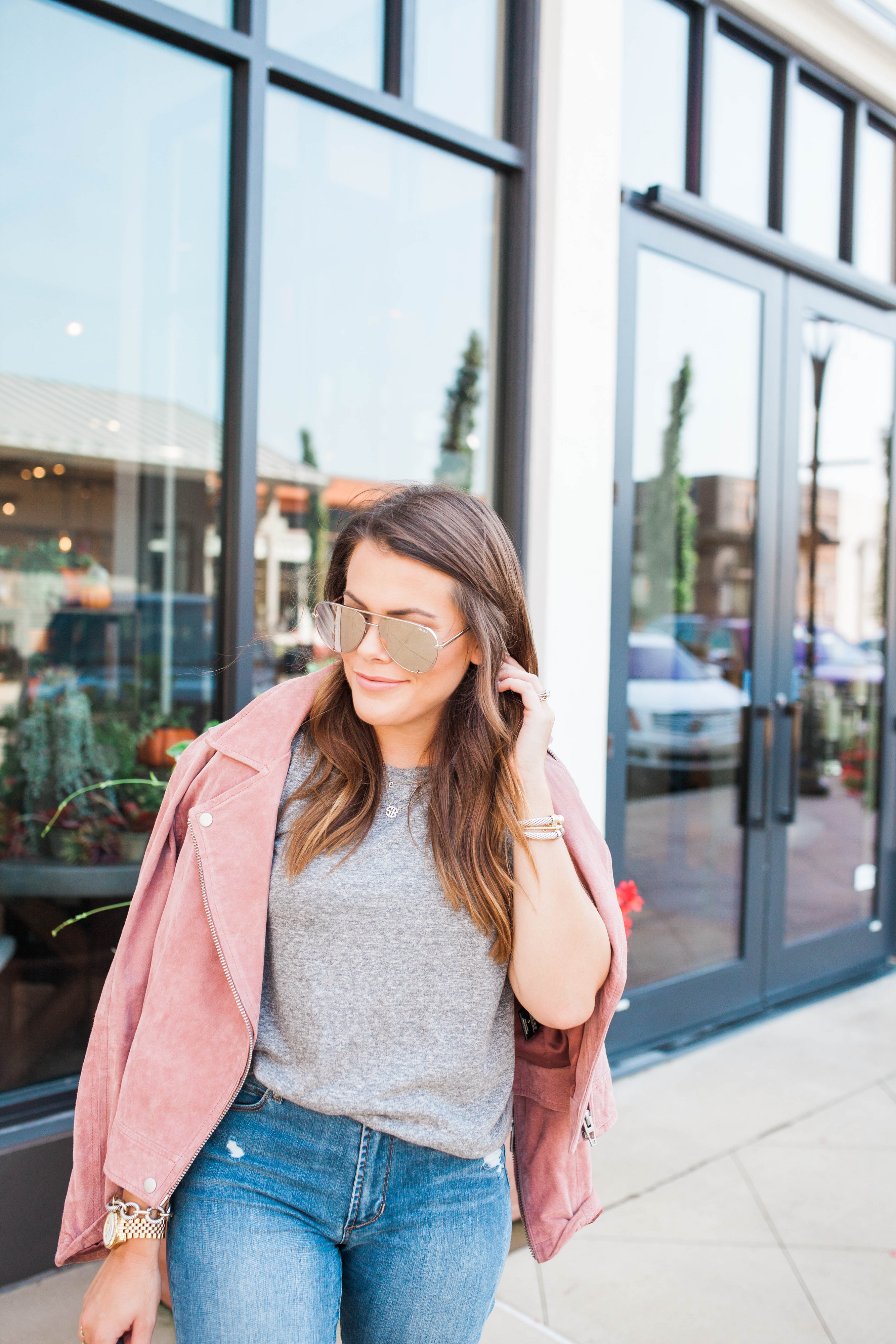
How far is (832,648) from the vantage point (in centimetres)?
428

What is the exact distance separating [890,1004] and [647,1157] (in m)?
1.73

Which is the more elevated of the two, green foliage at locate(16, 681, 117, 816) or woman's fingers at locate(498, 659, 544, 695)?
woman's fingers at locate(498, 659, 544, 695)

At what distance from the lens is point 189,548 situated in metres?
4.39

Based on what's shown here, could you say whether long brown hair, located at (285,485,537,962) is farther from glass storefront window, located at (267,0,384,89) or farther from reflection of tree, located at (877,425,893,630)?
reflection of tree, located at (877,425,893,630)

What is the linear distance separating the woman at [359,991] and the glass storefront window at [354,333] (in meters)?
0.40

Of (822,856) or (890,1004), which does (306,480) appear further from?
A: (890,1004)

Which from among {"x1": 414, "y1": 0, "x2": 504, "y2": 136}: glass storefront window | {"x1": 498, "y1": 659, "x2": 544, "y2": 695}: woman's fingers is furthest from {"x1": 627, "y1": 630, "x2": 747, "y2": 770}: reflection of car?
{"x1": 498, "y1": 659, "x2": 544, "y2": 695}: woman's fingers

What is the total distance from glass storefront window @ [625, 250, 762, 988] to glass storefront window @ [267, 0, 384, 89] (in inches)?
43.4

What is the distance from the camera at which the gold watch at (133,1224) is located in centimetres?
122

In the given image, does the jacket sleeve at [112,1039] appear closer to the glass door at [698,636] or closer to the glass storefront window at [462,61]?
the glass door at [698,636]

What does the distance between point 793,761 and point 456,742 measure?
9.29ft

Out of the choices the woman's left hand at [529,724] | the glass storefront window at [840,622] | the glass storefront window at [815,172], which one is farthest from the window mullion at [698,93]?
the woman's left hand at [529,724]

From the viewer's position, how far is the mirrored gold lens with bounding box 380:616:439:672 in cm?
132

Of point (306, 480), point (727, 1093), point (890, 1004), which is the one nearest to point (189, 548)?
point (306, 480)
